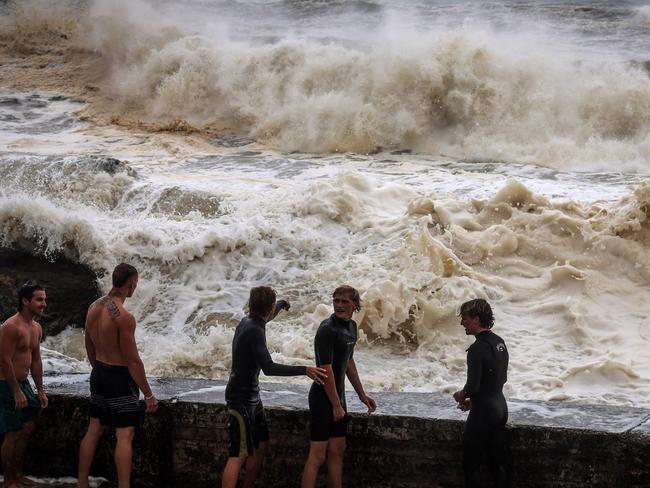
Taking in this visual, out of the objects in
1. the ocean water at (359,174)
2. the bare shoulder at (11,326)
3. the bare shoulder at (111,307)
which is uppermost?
the bare shoulder at (111,307)

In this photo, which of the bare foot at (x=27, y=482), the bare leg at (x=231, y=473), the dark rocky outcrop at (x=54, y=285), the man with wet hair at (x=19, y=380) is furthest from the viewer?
the dark rocky outcrop at (x=54, y=285)

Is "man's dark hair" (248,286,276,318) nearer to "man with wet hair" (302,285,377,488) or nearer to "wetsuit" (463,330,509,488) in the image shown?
"man with wet hair" (302,285,377,488)

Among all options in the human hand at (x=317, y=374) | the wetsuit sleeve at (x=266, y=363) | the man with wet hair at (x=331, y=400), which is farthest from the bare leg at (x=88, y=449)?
the human hand at (x=317, y=374)

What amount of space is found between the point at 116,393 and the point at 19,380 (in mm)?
690

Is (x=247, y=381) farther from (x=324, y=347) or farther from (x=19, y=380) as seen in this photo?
(x=19, y=380)

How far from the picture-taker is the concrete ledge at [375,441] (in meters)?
4.46

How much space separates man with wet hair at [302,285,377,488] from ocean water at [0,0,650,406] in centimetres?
284

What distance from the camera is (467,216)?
10617mm

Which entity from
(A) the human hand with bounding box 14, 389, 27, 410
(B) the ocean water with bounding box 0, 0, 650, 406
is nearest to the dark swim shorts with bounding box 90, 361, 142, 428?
(A) the human hand with bounding box 14, 389, 27, 410

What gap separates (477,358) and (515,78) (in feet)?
45.0

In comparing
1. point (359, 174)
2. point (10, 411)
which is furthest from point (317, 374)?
point (359, 174)

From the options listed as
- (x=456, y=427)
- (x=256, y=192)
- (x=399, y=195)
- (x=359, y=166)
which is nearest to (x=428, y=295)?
(x=399, y=195)

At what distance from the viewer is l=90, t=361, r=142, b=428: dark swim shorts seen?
4.72 m

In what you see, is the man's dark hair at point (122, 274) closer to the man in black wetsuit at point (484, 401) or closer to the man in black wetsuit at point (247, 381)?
the man in black wetsuit at point (247, 381)
